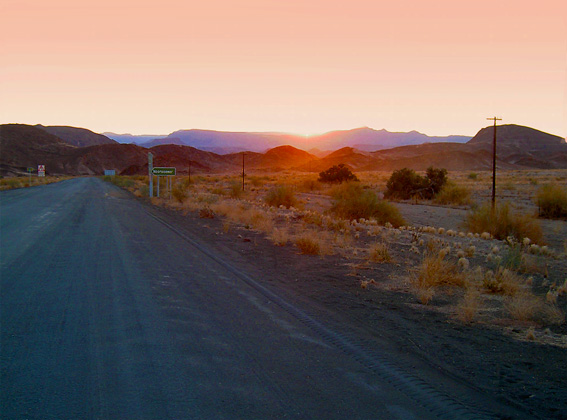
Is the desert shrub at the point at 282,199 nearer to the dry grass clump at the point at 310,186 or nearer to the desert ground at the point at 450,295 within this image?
the desert ground at the point at 450,295

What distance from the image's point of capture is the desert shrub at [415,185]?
154ft

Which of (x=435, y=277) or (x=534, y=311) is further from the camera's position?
(x=435, y=277)

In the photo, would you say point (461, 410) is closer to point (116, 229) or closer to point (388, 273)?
point (388, 273)

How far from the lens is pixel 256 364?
585 cm

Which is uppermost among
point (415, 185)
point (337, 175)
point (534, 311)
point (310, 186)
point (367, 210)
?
point (337, 175)

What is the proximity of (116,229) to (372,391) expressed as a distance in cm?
1570

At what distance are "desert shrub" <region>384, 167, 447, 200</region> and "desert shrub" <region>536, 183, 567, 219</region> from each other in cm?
1569

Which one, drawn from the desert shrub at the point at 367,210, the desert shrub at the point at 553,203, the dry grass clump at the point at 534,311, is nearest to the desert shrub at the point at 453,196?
the desert shrub at the point at 553,203

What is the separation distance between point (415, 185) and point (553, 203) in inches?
759

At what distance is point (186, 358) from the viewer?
5949mm

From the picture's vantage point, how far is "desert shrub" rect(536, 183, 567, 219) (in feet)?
94.9

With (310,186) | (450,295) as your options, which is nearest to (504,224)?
(450,295)

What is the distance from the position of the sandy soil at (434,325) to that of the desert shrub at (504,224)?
6312 millimetres

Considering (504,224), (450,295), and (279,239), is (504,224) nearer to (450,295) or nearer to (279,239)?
(279,239)
